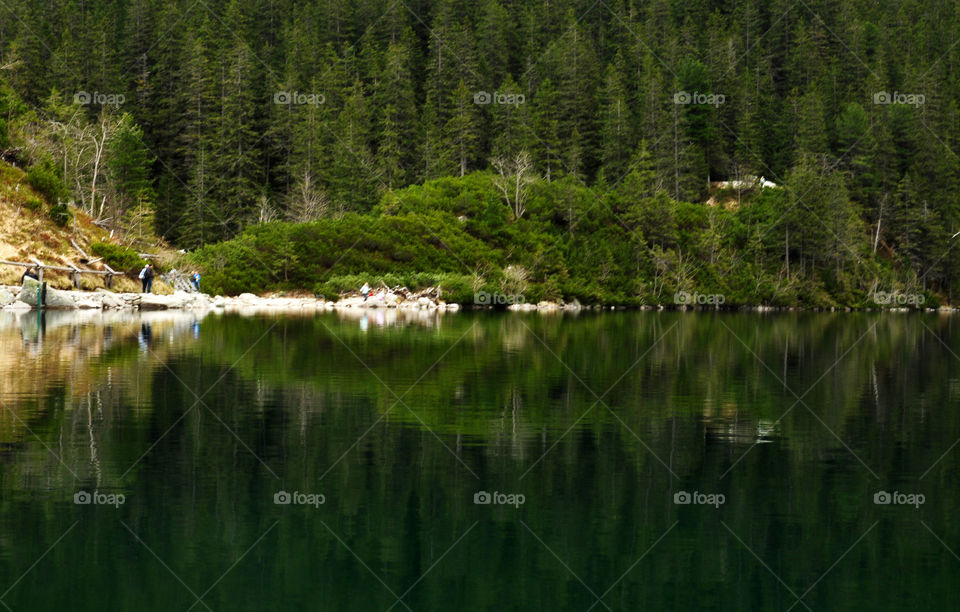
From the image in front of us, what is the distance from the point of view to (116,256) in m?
61.8

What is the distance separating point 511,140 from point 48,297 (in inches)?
2499

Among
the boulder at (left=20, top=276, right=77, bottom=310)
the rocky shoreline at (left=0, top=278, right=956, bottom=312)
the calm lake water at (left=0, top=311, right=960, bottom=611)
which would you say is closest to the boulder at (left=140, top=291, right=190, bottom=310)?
the rocky shoreline at (left=0, top=278, right=956, bottom=312)

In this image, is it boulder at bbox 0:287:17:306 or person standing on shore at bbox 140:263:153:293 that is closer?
boulder at bbox 0:287:17:306

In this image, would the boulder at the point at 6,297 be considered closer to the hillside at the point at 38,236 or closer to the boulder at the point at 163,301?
the hillside at the point at 38,236

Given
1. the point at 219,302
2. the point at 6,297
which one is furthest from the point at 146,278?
the point at 6,297

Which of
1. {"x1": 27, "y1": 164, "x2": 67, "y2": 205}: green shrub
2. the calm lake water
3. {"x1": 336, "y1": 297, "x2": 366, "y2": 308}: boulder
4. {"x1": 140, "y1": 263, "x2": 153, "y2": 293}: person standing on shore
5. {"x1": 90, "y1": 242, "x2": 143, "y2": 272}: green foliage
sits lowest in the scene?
the calm lake water

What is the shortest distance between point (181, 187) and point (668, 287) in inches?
2111

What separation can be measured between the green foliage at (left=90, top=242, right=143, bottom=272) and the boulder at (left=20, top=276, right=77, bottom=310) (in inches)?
224

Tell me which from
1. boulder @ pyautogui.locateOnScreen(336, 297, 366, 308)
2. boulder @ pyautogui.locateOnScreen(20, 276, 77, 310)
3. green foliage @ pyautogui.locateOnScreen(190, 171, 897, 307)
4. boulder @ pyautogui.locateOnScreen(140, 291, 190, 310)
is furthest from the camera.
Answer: green foliage @ pyautogui.locateOnScreen(190, 171, 897, 307)

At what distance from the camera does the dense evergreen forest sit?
84562mm

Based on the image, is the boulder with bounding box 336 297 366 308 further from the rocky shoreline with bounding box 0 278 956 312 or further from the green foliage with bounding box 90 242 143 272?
the green foliage with bounding box 90 242 143 272

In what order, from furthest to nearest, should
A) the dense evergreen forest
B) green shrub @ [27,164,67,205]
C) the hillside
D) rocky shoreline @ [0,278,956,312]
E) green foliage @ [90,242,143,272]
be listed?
the dense evergreen forest < green shrub @ [27,164,67,205] < green foliage @ [90,242,143,272] < the hillside < rocky shoreline @ [0,278,956,312]

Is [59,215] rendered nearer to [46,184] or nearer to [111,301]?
[46,184]

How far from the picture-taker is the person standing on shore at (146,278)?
60.7 m
